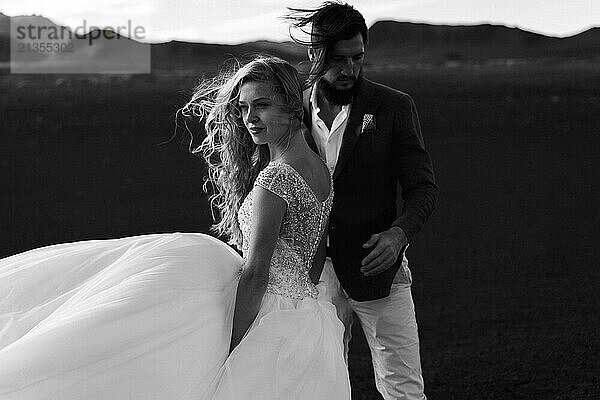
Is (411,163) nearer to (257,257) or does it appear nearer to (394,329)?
(394,329)

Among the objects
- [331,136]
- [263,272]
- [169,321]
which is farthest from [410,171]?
[169,321]

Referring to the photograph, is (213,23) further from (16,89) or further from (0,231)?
(16,89)

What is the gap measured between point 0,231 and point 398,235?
426 cm

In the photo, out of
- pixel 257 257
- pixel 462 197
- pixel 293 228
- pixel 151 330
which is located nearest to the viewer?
pixel 151 330

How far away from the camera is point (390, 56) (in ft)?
31.9

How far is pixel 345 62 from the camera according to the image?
7.59 ft

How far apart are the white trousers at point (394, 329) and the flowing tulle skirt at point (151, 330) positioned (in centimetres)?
30

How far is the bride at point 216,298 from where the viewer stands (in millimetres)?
1742

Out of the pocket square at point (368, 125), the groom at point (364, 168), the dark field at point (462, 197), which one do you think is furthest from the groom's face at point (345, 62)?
the dark field at point (462, 197)

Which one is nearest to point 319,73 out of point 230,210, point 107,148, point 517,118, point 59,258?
point 230,210

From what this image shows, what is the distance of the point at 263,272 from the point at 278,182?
0.66 ft

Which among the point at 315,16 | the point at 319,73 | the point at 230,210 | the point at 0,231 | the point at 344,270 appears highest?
the point at 315,16

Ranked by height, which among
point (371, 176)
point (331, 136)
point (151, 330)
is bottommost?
point (151, 330)

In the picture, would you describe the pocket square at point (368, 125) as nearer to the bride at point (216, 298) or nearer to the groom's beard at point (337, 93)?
the groom's beard at point (337, 93)
